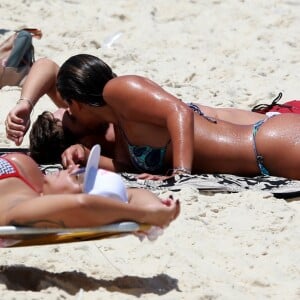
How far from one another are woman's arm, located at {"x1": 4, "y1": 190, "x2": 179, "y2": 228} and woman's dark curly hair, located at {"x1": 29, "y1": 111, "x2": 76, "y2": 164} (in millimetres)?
1171

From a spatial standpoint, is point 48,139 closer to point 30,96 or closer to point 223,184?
point 30,96

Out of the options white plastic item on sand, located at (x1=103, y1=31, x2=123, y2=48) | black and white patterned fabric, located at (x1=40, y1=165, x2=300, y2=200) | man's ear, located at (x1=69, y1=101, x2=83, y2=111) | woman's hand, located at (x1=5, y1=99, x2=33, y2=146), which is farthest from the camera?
white plastic item on sand, located at (x1=103, y1=31, x2=123, y2=48)

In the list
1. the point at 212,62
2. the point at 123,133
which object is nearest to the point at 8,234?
the point at 123,133

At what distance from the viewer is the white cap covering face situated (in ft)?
8.88

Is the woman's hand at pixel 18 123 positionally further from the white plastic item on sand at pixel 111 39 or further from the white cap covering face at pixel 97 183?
the white plastic item on sand at pixel 111 39

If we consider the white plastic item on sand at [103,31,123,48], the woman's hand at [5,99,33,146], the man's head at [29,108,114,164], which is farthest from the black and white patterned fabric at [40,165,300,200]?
the white plastic item on sand at [103,31,123,48]

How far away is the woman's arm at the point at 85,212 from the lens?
2.62m

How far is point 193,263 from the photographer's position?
3.00m

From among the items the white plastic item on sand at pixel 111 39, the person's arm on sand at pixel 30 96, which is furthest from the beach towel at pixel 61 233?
the white plastic item on sand at pixel 111 39

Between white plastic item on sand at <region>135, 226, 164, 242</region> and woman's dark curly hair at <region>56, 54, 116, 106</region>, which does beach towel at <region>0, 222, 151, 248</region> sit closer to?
white plastic item on sand at <region>135, 226, 164, 242</region>

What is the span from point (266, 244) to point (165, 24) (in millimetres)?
2711

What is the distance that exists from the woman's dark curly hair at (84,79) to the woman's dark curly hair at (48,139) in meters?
0.22

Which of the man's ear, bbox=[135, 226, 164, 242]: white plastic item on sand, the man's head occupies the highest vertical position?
bbox=[135, 226, 164, 242]: white plastic item on sand

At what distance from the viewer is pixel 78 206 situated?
261cm
